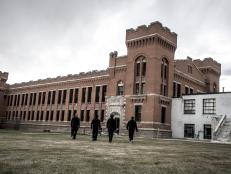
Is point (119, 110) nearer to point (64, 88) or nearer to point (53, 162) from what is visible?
point (64, 88)

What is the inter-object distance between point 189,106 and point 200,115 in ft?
6.36

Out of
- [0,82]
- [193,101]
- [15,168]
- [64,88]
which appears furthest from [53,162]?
[0,82]

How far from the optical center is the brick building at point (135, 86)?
3525 cm

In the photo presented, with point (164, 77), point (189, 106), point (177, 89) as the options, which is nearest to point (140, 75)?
point (164, 77)

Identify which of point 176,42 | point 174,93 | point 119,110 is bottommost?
point 119,110

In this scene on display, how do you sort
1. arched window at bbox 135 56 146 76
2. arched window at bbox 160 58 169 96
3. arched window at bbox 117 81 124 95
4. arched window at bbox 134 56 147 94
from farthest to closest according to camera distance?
arched window at bbox 117 81 124 95 < arched window at bbox 135 56 146 76 < arched window at bbox 160 58 169 96 < arched window at bbox 134 56 147 94

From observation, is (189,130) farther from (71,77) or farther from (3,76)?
(3,76)

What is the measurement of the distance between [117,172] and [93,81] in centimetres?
3908

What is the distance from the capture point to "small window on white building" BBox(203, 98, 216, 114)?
33.5m

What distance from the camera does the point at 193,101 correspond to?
35.3m

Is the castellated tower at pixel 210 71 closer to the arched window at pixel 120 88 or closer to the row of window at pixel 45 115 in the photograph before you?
the arched window at pixel 120 88

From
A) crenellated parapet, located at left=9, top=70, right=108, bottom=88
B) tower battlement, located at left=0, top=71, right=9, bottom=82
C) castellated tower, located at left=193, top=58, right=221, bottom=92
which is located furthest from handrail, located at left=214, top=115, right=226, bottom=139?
tower battlement, located at left=0, top=71, right=9, bottom=82

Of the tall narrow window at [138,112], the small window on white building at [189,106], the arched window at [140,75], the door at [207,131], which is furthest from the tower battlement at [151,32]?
the door at [207,131]

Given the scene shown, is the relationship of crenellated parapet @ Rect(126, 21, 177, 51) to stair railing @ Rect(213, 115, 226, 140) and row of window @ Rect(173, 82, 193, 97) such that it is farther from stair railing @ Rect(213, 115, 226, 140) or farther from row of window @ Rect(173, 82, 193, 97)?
stair railing @ Rect(213, 115, 226, 140)
